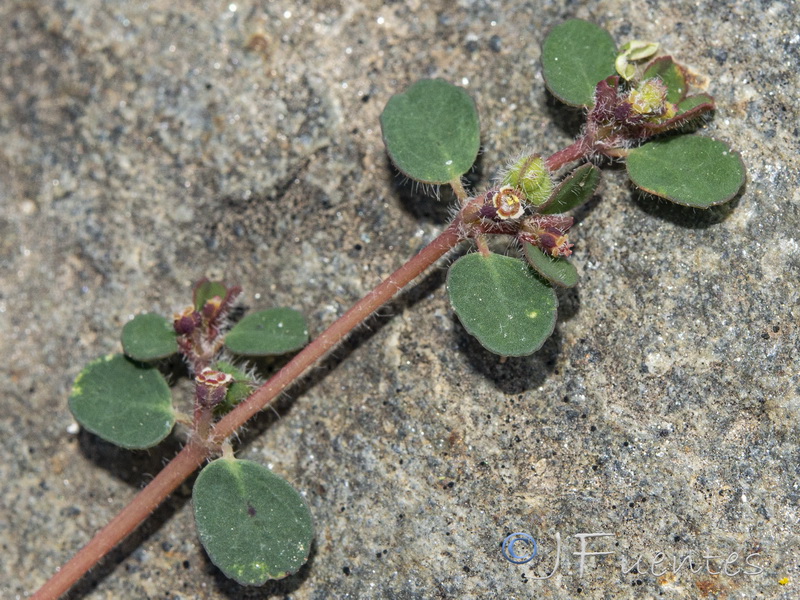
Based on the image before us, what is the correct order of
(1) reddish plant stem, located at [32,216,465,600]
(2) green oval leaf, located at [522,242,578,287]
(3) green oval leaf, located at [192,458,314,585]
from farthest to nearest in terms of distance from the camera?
(1) reddish plant stem, located at [32,216,465,600]
(3) green oval leaf, located at [192,458,314,585]
(2) green oval leaf, located at [522,242,578,287]

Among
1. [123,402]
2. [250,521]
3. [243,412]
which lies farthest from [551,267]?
[123,402]

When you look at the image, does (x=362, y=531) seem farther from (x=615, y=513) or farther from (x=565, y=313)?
(x=565, y=313)

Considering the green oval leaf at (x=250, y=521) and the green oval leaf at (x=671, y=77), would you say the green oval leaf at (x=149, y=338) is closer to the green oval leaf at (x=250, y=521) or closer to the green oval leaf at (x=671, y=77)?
the green oval leaf at (x=250, y=521)

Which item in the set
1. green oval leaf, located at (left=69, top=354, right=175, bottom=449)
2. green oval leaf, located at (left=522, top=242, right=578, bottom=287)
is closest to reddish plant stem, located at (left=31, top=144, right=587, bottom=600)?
green oval leaf, located at (left=69, top=354, right=175, bottom=449)

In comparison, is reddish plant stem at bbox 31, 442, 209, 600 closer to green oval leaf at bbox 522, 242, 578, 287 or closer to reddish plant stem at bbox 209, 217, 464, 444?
reddish plant stem at bbox 209, 217, 464, 444

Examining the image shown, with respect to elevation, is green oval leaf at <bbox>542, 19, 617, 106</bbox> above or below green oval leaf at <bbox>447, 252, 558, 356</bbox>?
above

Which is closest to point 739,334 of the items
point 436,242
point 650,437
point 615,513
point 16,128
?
point 650,437

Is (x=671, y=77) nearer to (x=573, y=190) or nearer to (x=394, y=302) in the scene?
(x=573, y=190)
